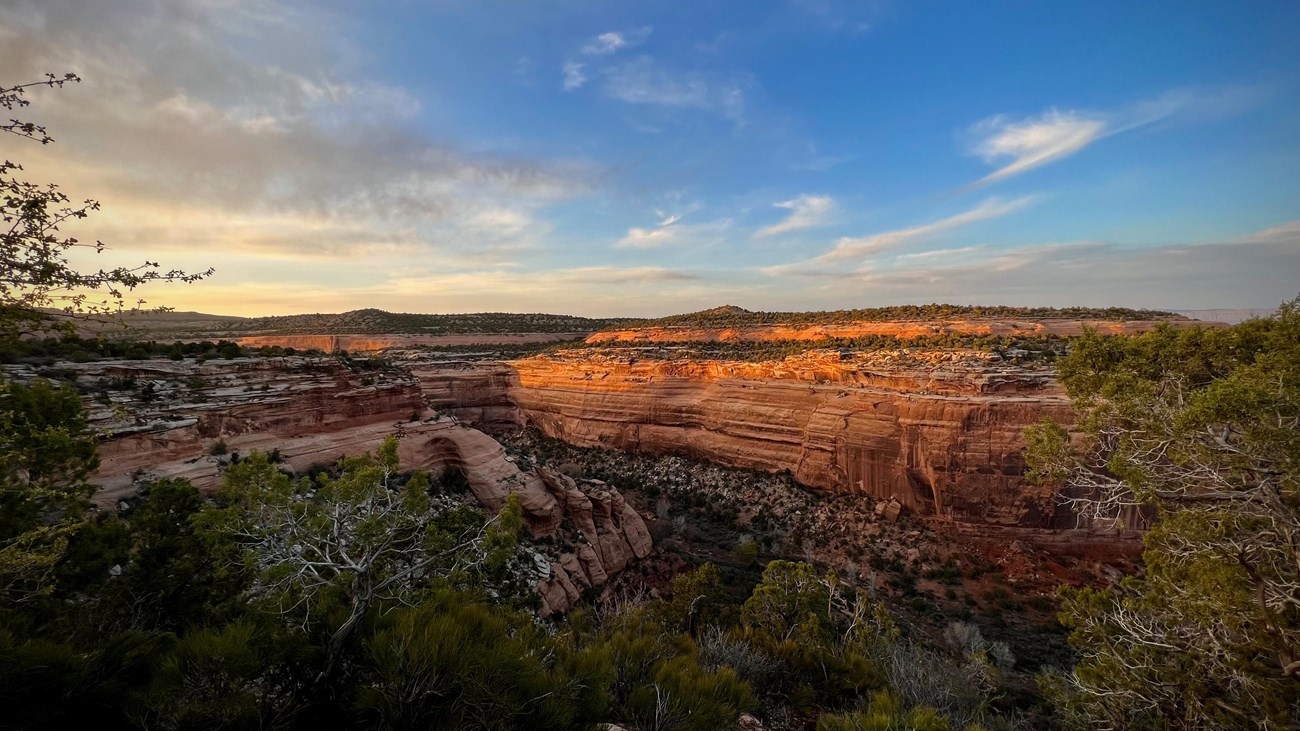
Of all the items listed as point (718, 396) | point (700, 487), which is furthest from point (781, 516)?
point (718, 396)

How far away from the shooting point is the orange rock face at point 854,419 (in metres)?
18.5

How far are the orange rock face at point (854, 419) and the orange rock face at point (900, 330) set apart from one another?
5687 millimetres

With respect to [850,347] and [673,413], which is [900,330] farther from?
[673,413]

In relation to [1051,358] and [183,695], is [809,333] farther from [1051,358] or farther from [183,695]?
[183,695]

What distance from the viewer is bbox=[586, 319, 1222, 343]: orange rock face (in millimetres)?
26078

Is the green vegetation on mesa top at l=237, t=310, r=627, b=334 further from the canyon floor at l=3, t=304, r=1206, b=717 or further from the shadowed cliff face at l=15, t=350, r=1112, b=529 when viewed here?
the canyon floor at l=3, t=304, r=1206, b=717

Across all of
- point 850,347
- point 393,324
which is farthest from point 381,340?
point 850,347

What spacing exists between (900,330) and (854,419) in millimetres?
11226

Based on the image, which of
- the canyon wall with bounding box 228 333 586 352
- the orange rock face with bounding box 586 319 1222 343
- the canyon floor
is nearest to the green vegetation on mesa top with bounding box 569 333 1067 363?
the canyon floor

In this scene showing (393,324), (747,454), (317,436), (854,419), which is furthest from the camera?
(393,324)

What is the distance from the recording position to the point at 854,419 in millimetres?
22766

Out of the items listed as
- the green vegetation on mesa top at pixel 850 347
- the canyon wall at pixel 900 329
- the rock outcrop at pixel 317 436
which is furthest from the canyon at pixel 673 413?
the green vegetation on mesa top at pixel 850 347

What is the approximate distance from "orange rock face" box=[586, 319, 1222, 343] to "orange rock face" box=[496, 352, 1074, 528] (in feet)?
18.7

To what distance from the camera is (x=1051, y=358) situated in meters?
18.5
